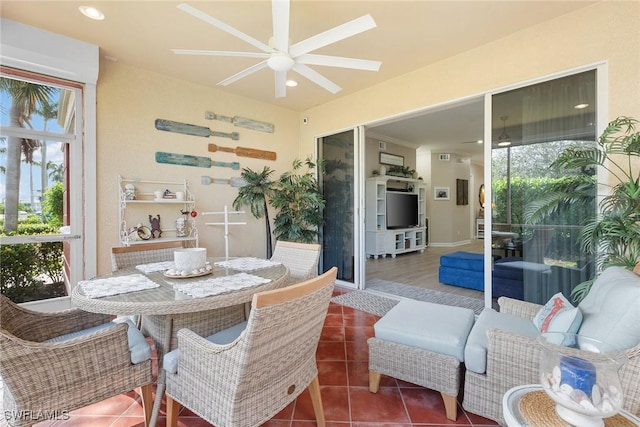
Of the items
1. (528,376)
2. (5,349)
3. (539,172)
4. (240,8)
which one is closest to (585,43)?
(539,172)

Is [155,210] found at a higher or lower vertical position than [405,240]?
higher

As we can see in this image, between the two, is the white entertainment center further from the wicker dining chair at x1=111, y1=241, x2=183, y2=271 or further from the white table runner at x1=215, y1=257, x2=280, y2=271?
the wicker dining chair at x1=111, y1=241, x2=183, y2=271

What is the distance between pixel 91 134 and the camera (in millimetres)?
3094

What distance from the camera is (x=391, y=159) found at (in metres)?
7.11

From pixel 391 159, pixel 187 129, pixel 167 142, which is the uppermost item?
pixel 391 159

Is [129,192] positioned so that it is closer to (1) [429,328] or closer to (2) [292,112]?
(2) [292,112]

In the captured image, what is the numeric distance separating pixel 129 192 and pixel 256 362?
3.01m

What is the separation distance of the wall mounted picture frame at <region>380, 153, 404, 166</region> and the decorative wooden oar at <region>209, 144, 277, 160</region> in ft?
10.3

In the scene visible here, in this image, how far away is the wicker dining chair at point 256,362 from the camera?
1062 mm

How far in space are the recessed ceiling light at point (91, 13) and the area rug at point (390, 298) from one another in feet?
12.0

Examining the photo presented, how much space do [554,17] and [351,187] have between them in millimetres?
2696

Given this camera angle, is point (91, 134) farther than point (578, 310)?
Yes

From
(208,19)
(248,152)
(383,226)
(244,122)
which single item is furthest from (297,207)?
(208,19)

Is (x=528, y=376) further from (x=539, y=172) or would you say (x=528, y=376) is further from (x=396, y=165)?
(x=396, y=165)
